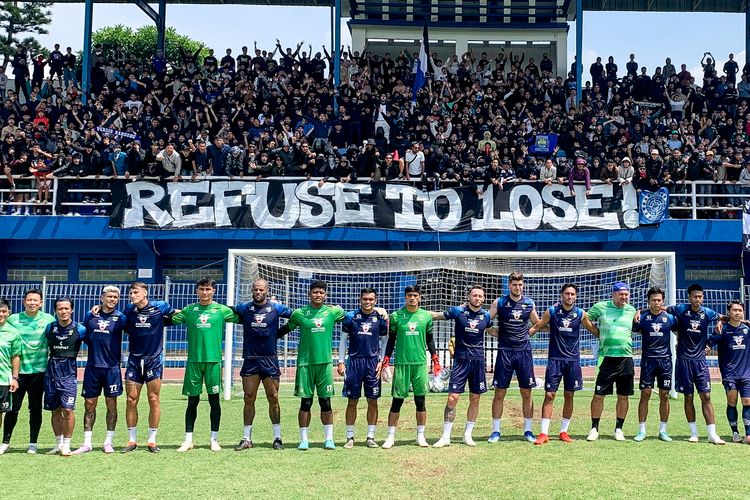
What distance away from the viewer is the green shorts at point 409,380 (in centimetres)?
1020

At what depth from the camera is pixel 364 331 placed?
10266 mm

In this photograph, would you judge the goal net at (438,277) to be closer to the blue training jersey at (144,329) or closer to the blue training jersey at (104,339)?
the blue training jersey at (144,329)

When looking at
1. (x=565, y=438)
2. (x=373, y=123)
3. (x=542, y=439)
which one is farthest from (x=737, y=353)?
(x=373, y=123)

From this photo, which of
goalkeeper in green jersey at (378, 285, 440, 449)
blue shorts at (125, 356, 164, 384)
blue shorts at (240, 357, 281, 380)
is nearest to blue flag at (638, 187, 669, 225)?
goalkeeper in green jersey at (378, 285, 440, 449)

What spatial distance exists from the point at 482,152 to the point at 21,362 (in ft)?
45.5

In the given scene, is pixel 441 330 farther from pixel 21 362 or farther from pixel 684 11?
pixel 684 11

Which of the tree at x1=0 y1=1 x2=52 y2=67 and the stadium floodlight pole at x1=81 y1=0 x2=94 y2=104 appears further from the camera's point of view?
the tree at x1=0 y1=1 x2=52 y2=67

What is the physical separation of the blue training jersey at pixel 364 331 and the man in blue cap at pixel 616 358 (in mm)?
2556

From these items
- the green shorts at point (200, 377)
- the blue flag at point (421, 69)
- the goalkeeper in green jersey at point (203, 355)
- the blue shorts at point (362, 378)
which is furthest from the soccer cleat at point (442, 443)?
the blue flag at point (421, 69)

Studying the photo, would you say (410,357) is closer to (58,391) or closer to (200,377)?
(200,377)

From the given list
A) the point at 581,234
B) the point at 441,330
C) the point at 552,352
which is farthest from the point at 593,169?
the point at 552,352

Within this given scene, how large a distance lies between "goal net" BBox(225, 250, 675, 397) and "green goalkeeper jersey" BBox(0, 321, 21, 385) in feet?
16.0

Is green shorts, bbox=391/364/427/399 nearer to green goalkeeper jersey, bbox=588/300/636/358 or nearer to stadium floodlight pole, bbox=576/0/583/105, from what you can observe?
green goalkeeper jersey, bbox=588/300/636/358

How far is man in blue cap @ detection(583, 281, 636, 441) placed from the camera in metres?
10.6
